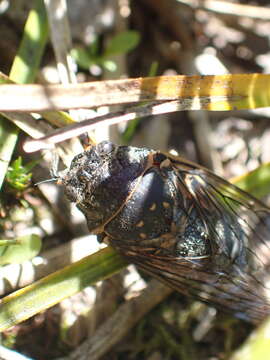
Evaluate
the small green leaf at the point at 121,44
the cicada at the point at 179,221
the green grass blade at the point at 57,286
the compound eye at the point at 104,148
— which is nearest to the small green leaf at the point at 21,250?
the green grass blade at the point at 57,286

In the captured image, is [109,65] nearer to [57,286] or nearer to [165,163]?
[165,163]

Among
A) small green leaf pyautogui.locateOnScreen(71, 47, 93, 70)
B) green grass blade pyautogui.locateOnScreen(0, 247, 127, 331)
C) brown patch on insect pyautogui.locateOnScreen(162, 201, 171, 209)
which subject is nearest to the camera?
green grass blade pyautogui.locateOnScreen(0, 247, 127, 331)

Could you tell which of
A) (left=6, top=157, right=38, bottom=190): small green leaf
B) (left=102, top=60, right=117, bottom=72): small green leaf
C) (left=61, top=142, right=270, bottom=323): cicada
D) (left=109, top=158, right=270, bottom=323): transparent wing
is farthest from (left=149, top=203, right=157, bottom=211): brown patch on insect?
(left=102, top=60, right=117, bottom=72): small green leaf

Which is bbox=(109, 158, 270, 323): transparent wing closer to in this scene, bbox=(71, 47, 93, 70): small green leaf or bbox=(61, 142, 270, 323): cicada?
bbox=(61, 142, 270, 323): cicada

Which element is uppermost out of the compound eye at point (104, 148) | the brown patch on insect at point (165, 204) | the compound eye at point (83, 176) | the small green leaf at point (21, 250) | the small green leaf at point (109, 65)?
the small green leaf at point (109, 65)

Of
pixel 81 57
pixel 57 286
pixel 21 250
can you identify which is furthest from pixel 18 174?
pixel 81 57

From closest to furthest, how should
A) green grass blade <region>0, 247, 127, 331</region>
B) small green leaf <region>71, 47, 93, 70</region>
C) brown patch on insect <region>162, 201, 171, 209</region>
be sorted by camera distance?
green grass blade <region>0, 247, 127, 331</region> → brown patch on insect <region>162, 201, 171, 209</region> → small green leaf <region>71, 47, 93, 70</region>

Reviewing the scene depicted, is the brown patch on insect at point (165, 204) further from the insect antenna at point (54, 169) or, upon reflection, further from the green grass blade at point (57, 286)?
the insect antenna at point (54, 169)
